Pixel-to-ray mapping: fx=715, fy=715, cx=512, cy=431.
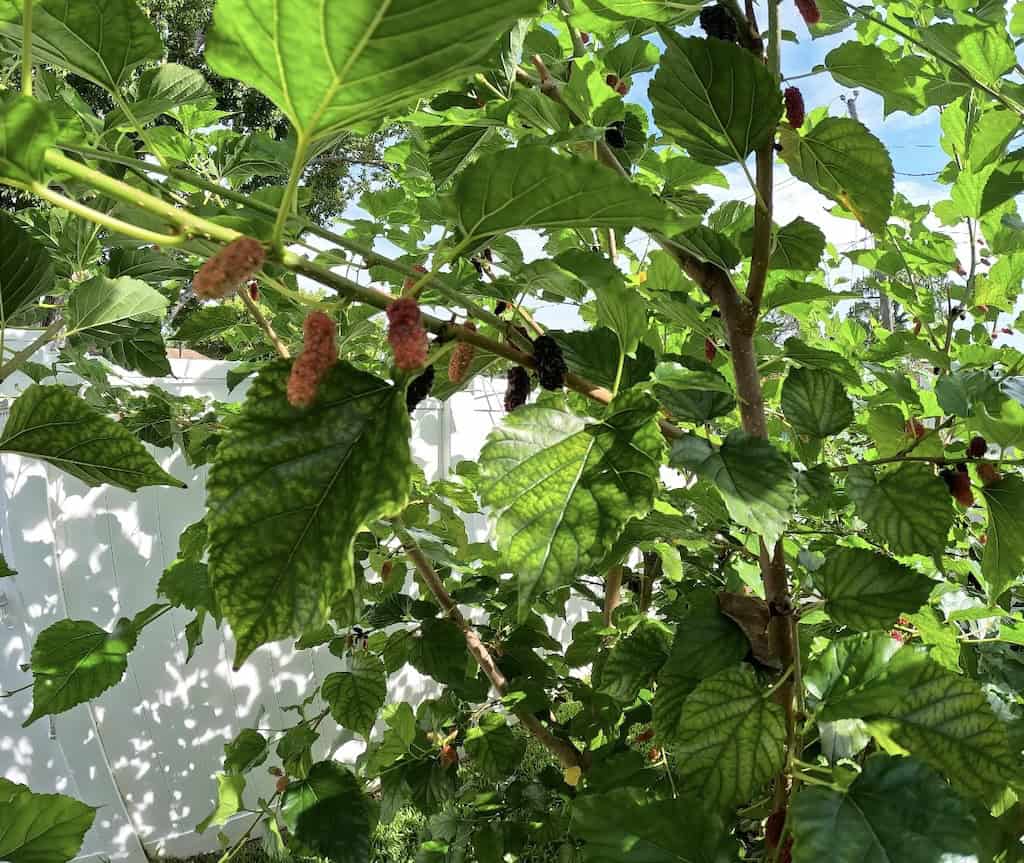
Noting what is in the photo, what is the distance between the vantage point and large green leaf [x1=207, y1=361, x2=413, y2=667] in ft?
0.88

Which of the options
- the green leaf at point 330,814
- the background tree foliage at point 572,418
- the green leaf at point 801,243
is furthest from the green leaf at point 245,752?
the green leaf at point 801,243

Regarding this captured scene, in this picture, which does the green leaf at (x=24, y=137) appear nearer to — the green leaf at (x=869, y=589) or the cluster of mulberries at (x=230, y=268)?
the cluster of mulberries at (x=230, y=268)

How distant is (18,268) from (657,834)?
57 centimetres

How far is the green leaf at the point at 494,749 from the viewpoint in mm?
1031

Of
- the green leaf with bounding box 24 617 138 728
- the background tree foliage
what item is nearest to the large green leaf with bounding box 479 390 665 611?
the background tree foliage

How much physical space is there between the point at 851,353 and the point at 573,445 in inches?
47.1

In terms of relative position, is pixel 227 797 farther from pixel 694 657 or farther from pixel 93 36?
pixel 93 36

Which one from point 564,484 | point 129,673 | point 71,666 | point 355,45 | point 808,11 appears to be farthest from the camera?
point 129,673

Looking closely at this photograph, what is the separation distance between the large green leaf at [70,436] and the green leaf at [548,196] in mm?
279

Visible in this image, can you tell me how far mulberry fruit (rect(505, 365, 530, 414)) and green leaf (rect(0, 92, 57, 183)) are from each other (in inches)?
9.8

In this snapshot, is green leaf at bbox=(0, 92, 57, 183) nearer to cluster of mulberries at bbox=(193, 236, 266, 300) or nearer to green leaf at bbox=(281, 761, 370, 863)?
cluster of mulberries at bbox=(193, 236, 266, 300)

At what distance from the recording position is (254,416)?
0.97ft

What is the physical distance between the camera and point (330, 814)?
92 cm

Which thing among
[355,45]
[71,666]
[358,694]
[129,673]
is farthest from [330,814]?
[129,673]
